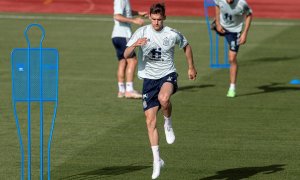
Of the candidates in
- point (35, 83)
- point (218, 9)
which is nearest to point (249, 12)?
point (218, 9)

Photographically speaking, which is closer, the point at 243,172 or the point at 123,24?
the point at 243,172

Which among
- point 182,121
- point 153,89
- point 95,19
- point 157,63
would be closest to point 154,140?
point 153,89

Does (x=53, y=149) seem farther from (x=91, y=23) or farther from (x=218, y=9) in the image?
(x=91, y=23)

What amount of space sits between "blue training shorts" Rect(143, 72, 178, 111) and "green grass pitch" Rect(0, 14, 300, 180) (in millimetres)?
929

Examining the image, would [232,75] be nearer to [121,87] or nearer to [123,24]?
[121,87]

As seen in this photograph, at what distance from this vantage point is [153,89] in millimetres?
13469

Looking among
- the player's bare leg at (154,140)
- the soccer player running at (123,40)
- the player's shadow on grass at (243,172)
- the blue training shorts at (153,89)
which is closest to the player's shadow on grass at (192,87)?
the soccer player running at (123,40)

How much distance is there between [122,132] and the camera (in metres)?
16.3

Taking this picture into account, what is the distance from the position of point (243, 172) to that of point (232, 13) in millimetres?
6928

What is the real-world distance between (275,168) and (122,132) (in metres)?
3.39

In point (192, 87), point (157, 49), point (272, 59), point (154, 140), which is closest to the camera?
point (154, 140)

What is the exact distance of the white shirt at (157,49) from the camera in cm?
1330

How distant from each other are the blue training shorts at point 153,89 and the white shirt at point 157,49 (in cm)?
6

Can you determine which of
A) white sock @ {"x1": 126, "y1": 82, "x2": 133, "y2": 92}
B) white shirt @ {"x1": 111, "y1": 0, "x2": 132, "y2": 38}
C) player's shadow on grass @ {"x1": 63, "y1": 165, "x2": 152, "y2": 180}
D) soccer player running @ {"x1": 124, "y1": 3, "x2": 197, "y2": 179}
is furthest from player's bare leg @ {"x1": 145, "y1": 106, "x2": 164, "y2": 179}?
white shirt @ {"x1": 111, "y1": 0, "x2": 132, "y2": 38}
